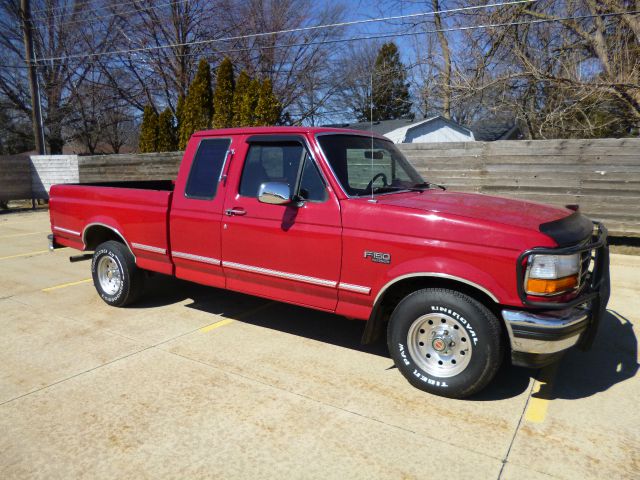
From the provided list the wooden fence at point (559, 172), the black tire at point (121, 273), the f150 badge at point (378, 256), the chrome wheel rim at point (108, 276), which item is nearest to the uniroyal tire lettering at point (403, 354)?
the f150 badge at point (378, 256)

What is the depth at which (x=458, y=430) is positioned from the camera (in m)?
3.27

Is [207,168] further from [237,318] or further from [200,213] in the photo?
[237,318]

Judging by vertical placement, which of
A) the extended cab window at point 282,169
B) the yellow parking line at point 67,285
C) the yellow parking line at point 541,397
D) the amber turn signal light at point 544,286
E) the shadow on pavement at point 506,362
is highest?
the extended cab window at point 282,169

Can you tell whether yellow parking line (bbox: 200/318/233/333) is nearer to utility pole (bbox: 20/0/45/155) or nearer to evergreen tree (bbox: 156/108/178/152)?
evergreen tree (bbox: 156/108/178/152)

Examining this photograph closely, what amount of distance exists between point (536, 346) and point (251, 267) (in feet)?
8.12

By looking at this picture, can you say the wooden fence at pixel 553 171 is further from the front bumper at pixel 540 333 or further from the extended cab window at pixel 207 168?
the front bumper at pixel 540 333

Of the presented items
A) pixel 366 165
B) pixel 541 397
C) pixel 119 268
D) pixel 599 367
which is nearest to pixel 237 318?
pixel 119 268

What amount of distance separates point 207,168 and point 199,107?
53.4 ft

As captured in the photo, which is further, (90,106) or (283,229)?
(90,106)

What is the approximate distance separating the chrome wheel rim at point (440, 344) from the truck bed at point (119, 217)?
9.27 feet

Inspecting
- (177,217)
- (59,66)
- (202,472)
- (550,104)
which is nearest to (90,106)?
(59,66)

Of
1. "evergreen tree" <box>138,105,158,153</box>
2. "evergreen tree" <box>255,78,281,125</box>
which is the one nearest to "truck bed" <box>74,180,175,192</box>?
"evergreen tree" <box>255,78,281,125</box>

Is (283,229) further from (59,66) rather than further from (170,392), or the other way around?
(59,66)

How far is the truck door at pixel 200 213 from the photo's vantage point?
4.77 m
